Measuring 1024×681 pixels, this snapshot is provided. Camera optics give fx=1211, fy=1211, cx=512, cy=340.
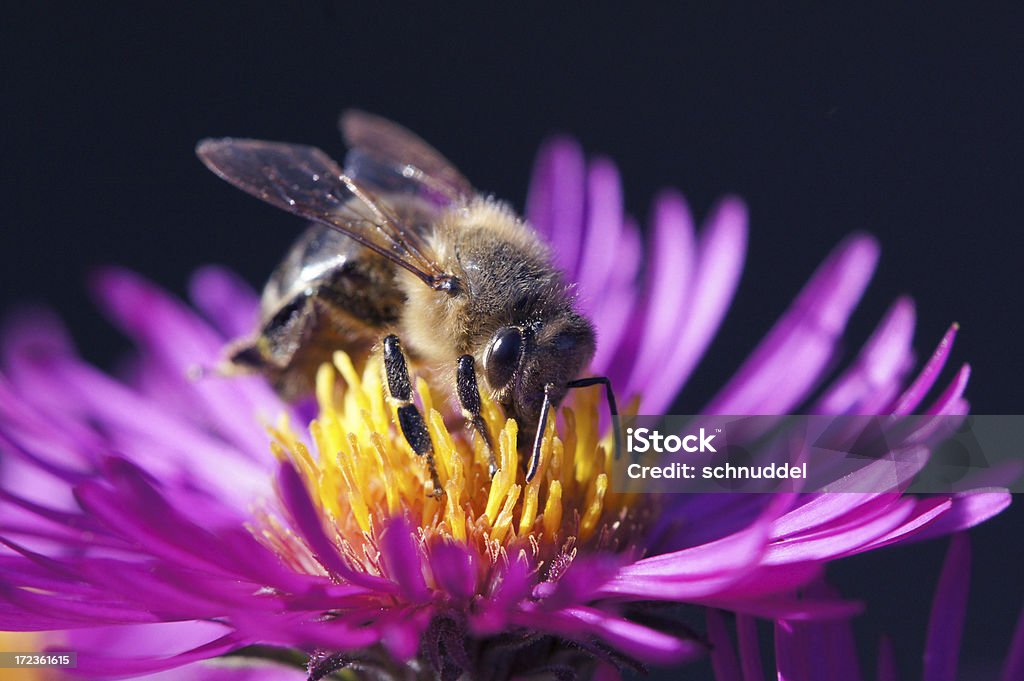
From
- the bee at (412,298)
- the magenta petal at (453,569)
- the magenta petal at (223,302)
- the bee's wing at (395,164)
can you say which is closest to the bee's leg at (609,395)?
the bee at (412,298)

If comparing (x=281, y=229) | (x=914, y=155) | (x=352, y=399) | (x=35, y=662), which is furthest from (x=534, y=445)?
(x=281, y=229)

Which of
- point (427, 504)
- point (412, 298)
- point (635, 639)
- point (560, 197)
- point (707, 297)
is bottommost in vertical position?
point (635, 639)

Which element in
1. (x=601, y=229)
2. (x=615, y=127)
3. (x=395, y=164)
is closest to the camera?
(x=395, y=164)

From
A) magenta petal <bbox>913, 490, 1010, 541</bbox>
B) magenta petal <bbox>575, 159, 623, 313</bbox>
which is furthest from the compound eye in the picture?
magenta petal <bbox>575, 159, 623, 313</bbox>

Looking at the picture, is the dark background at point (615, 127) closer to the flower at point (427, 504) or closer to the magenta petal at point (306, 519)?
the flower at point (427, 504)

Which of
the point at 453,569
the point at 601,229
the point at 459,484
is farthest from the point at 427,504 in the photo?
the point at 601,229

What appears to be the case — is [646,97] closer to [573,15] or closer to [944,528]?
[573,15]

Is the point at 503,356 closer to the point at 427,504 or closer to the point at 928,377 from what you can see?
the point at 427,504
